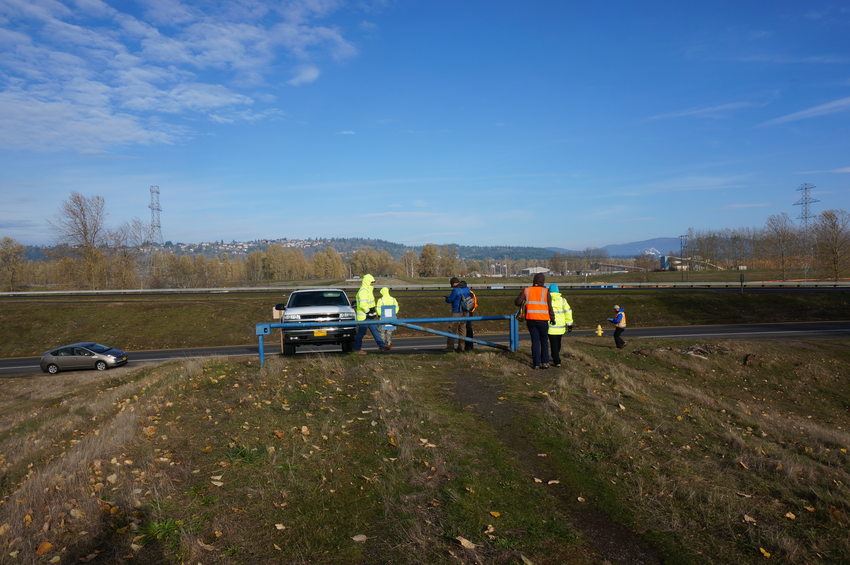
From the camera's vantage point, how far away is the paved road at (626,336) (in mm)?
25859

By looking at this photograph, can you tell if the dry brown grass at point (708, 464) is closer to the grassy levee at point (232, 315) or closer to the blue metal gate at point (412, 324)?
the blue metal gate at point (412, 324)

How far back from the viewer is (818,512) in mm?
5449

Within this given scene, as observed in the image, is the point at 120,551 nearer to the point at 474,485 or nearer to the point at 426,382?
the point at 474,485

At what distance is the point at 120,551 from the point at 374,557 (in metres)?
2.19

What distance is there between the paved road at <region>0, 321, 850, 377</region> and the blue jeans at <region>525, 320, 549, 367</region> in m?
12.8

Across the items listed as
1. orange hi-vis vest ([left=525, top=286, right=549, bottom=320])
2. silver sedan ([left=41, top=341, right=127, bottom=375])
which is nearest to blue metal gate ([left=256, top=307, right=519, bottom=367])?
orange hi-vis vest ([left=525, top=286, right=549, bottom=320])

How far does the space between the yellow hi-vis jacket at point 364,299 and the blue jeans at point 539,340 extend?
4.54 metres

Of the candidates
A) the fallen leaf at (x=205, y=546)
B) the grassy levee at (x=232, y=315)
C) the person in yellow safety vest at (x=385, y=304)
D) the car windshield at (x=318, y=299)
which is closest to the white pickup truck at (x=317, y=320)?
the car windshield at (x=318, y=299)

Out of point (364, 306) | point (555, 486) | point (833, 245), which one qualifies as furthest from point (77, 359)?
point (833, 245)

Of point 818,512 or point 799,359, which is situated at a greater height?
point 818,512

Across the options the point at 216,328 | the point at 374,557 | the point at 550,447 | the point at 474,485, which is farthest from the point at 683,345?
the point at 216,328

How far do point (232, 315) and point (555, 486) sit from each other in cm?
3365

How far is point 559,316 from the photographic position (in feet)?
43.6

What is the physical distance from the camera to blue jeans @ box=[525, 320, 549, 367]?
1212 cm
